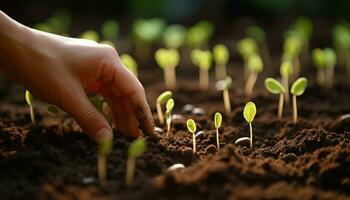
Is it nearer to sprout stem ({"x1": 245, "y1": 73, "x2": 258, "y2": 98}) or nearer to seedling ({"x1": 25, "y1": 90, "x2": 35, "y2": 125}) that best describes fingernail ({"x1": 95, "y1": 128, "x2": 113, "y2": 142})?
seedling ({"x1": 25, "y1": 90, "x2": 35, "y2": 125})

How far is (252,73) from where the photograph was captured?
152 inches

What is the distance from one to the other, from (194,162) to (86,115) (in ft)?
1.53

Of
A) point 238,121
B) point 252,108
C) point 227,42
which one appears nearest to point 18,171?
point 252,108

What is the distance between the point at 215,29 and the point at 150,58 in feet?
3.09

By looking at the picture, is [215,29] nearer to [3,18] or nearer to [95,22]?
[95,22]

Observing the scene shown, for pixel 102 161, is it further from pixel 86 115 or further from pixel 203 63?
pixel 203 63

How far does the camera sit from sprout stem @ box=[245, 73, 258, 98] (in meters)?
3.36

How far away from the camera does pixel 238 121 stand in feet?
9.13

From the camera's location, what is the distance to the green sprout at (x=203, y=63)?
3301mm

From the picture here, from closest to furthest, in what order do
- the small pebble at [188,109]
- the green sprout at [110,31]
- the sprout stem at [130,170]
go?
the sprout stem at [130,170]
the small pebble at [188,109]
the green sprout at [110,31]

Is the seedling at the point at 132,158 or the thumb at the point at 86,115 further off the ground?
the thumb at the point at 86,115

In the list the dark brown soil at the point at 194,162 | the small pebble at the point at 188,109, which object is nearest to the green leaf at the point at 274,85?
the dark brown soil at the point at 194,162

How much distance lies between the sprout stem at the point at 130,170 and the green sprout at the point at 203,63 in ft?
4.60

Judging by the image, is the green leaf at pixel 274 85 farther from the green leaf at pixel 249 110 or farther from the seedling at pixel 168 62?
the seedling at pixel 168 62
